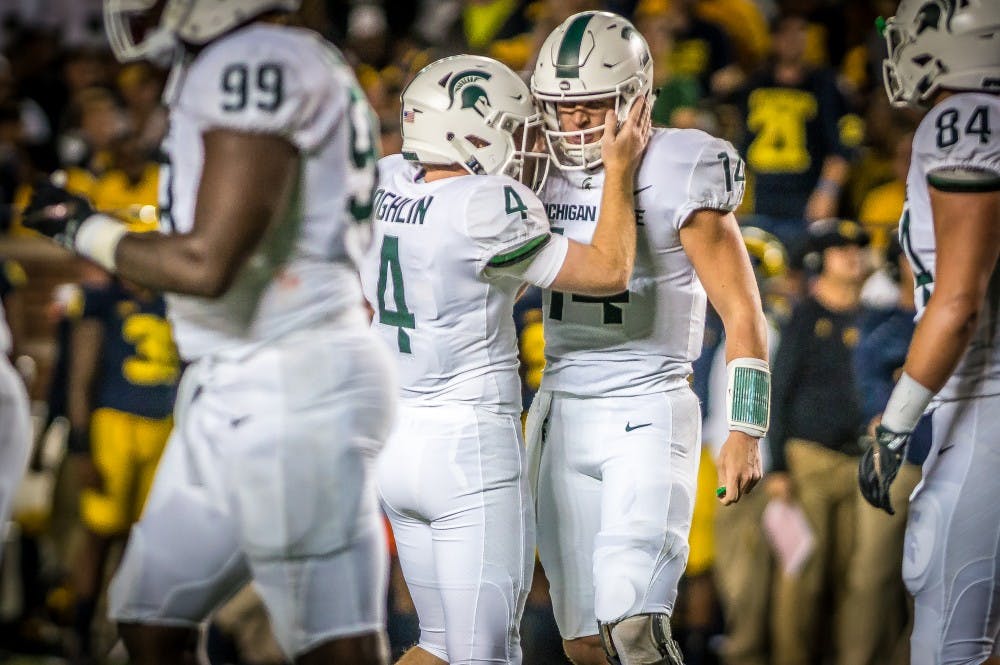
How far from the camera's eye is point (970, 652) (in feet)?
9.96

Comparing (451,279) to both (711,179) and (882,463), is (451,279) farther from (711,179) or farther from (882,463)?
(882,463)

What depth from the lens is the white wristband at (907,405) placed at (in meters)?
3.11

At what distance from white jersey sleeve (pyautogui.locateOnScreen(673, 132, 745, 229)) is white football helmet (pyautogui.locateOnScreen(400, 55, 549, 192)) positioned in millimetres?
378

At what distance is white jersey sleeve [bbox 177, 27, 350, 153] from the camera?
2479mm

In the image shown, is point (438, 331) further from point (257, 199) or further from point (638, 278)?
point (257, 199)

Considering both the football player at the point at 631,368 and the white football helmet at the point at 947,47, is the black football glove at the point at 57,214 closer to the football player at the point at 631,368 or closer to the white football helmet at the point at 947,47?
the football player at the point at 631,368

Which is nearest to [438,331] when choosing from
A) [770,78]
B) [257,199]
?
[257,199]

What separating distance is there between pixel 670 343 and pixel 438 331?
21.6 inches

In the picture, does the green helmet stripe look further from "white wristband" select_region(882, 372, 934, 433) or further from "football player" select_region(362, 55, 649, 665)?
"white wristband" select_region(882, 372, 934, 433)

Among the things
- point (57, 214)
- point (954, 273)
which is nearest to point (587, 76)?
point (954, 273)

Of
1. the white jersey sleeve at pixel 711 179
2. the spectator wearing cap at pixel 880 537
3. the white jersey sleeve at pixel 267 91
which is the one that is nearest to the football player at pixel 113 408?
the white jersey sleeve at pixel 267 91

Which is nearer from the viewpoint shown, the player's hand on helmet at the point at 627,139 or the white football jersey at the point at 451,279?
the white football jersey at the point at 451,279

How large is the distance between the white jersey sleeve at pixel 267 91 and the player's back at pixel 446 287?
0.50 meters

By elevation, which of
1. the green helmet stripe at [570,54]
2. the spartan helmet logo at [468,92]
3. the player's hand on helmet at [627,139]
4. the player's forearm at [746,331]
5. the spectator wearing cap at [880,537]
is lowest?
the spectator wearing cap at [880,537]
